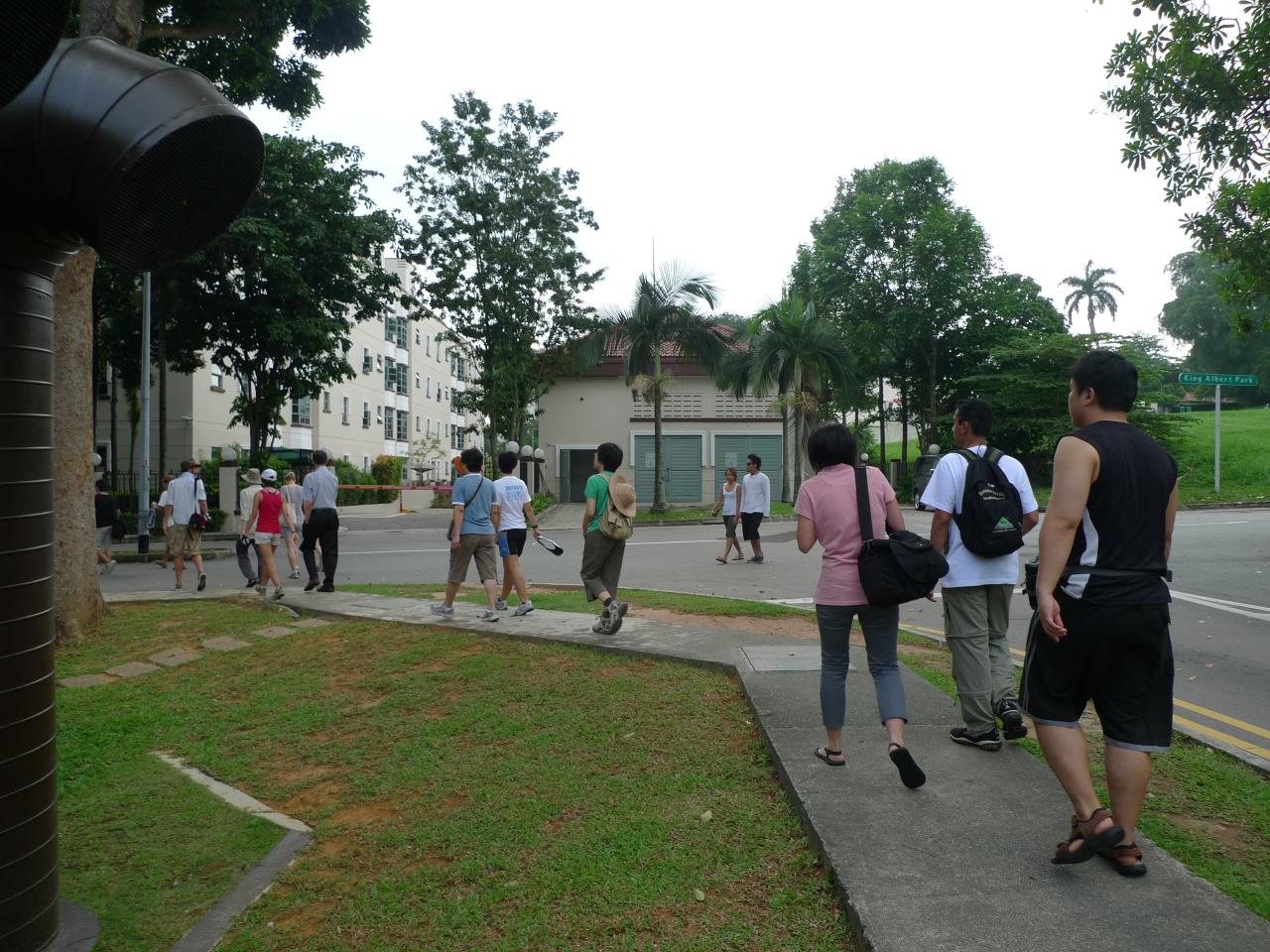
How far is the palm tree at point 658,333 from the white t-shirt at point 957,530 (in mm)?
24524

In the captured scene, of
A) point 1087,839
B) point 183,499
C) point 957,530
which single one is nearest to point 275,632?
point 183,499

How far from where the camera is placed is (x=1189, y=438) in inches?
1491

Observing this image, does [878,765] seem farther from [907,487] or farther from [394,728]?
[907,487]

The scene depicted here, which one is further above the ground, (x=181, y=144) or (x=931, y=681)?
(x=181, y=144)

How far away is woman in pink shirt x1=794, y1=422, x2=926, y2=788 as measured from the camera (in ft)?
14.1

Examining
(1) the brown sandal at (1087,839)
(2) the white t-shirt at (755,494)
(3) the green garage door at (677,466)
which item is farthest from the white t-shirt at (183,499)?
(3) the green garage door at (677,466)

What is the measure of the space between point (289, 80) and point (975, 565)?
611 inches

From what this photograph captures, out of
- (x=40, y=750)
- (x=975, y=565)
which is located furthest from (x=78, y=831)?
(x=975, y=565)

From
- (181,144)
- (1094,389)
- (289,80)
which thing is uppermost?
(289,80)

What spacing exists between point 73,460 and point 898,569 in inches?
316

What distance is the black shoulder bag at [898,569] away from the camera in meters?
4.14

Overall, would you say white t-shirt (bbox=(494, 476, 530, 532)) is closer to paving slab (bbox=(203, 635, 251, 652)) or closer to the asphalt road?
paving slab (bbox=(203, 635, 251, 652))

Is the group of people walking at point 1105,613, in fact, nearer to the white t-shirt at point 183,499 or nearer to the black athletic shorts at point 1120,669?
the black athletic shorts at point 1120,669

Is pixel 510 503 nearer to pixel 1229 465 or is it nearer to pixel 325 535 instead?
pixel 325 535
